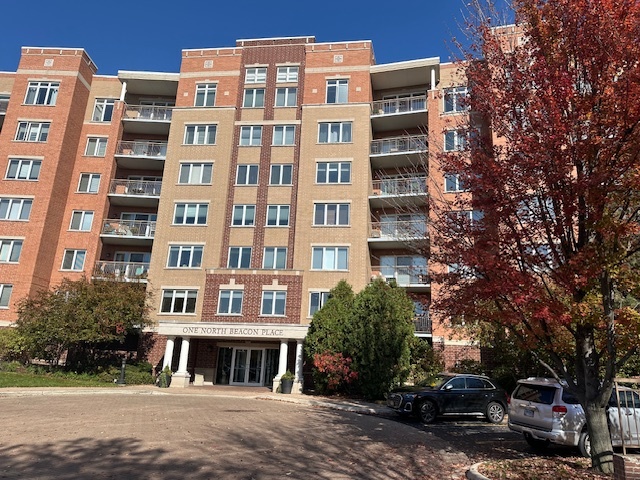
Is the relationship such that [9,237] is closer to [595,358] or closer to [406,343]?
[406,343]

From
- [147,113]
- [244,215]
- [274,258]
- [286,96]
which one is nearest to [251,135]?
[286,96]

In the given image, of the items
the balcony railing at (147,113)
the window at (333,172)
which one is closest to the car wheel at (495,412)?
the window at (333,172)

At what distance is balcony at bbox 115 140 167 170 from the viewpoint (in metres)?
33.4

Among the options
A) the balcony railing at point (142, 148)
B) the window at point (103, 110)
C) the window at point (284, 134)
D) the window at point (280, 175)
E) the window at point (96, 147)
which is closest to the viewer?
the window at point (280, 175)

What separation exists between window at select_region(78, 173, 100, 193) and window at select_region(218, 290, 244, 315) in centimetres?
1304

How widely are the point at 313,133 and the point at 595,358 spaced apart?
2601cm

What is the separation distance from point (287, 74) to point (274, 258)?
46.3 feet

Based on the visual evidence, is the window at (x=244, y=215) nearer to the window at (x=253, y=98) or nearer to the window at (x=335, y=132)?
the window at (x=335, y=132)

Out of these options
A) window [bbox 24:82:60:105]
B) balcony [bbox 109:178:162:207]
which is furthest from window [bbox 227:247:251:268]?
window [bbox 24:82:60:105]

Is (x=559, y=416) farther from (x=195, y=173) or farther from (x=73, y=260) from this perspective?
(x=73, y=260)

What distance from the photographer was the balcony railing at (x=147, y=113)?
113 ft

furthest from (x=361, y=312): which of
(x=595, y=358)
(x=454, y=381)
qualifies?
(x=595, y=358)

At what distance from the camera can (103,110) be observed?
35.2 metres

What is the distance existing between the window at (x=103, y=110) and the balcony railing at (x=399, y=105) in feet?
65.4
